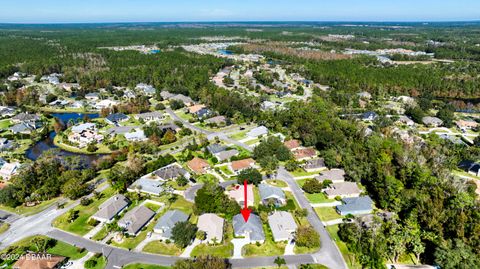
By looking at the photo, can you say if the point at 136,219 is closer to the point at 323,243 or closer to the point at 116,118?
the point at 323,243

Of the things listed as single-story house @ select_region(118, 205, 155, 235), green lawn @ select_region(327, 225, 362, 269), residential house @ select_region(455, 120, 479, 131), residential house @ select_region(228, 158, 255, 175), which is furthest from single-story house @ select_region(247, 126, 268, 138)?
residential house @ select_region(455, 120, 479, 131)

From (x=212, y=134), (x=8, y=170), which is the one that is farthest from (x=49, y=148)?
(x=212, y=134)

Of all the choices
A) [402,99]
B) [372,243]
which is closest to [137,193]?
[372,243]

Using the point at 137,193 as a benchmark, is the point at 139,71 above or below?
above

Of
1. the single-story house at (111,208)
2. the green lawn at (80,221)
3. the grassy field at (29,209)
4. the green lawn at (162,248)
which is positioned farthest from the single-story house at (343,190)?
the grassy field at (29,209)

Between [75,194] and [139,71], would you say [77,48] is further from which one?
[75,194]

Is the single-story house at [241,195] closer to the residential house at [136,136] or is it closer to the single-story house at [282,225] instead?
the single-story house at [282,225]
